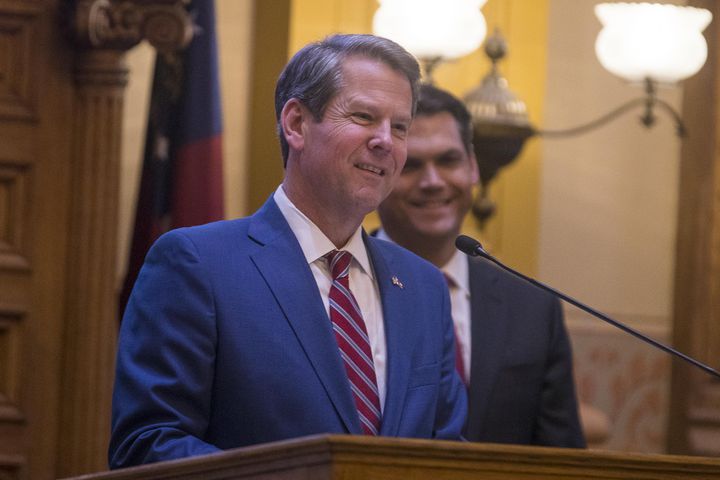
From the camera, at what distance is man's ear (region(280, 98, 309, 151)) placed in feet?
8.02

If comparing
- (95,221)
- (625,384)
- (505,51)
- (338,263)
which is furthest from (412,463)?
(625,384)

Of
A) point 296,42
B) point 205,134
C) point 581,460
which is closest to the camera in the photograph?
point 581,460

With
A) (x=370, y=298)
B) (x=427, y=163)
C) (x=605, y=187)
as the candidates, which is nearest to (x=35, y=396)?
(x=427, y=163)

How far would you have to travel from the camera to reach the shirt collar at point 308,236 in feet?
7.89

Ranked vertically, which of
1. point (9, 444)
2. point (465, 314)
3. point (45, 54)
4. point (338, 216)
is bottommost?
point (9, 444)

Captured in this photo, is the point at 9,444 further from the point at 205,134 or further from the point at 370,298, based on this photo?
the point at 370,298

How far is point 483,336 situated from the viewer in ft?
10.5

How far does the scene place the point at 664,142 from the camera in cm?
567

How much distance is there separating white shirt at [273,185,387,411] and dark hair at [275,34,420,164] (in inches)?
6.4

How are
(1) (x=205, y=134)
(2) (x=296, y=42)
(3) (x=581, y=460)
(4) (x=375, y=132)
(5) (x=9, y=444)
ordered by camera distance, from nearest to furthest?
(3) (x=581, y=460)
(4) (x=375, y=132)
(5) (x=9, y=444)
(1) (x=205, y=134)
(2) (x=296, y=42)

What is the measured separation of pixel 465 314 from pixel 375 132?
1.00 meters

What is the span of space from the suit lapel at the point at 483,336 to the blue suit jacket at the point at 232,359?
729 mm

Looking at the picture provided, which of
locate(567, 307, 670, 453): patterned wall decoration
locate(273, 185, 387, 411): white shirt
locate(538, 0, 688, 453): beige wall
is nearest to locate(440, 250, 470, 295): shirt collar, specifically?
locate(273, 185, 387, 411): white shirt

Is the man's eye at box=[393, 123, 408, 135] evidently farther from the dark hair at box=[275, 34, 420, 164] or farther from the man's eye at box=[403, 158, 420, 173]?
the man's eye at box=[403, 158, 420, 173]
